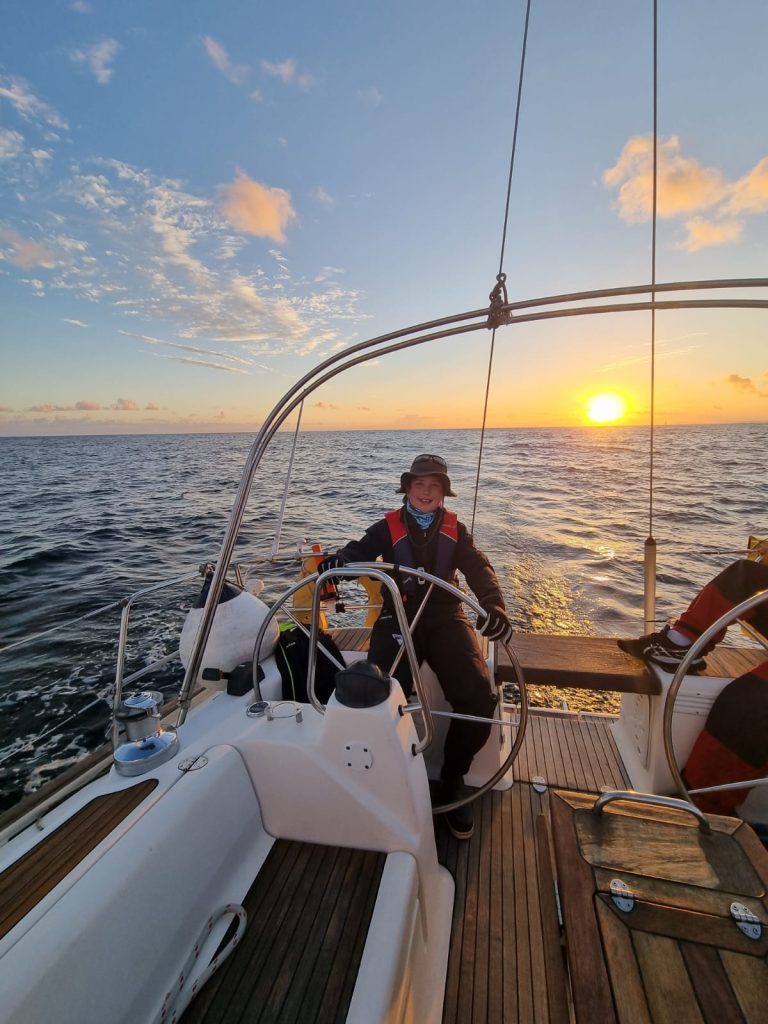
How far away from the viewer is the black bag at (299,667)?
2301 millimetres

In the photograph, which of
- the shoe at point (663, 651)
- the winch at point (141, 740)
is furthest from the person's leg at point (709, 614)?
the winch at point (141, 740)

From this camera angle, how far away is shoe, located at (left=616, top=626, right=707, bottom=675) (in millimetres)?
2057

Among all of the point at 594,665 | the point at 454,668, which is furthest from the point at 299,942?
the point at 594,665

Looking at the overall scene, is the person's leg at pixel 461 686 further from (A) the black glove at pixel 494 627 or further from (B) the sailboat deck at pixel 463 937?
(A) the black glove at pixel 494 627

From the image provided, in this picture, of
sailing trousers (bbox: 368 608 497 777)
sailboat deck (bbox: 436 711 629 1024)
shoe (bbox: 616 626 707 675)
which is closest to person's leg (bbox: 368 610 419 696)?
sailing trousers (bbox: 368 608 497 777)

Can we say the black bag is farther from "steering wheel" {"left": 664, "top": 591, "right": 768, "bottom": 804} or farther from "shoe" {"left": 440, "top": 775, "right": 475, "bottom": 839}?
"steering wheel" {"left": 664, "top": 591, "right": 768, "bottom": 804}

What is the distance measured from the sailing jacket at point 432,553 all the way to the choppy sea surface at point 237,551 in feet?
2.53

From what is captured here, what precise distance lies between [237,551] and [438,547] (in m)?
6.36

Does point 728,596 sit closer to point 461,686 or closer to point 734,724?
point 734,724

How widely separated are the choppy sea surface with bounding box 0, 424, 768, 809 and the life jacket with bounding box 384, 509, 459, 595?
0.88 metres

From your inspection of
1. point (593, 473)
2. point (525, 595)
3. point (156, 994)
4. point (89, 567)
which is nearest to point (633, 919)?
point (156, 994)

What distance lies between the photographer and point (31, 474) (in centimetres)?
2461

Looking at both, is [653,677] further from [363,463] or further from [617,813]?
[363,463]

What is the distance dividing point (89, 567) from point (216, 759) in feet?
26.2
